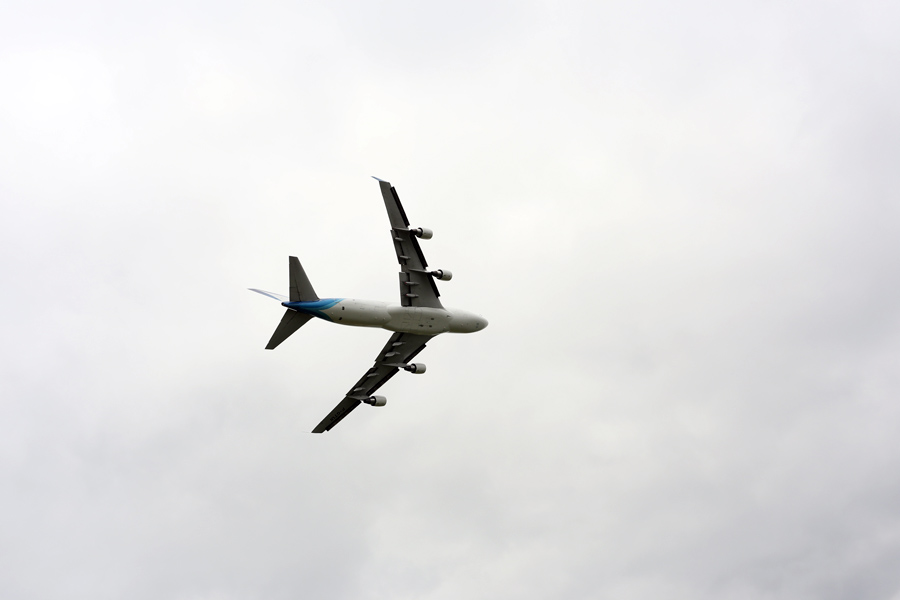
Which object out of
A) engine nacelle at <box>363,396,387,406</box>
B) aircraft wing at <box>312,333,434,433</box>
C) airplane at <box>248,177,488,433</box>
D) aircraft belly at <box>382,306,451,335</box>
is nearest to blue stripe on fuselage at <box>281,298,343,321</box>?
airplane at <box>248,177,488,433</box>

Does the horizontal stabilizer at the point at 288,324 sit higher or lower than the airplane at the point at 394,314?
lower

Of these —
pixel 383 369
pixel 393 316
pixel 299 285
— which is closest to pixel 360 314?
pixel 393 316

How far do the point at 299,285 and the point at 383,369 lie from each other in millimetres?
15154

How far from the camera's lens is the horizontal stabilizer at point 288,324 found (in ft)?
242

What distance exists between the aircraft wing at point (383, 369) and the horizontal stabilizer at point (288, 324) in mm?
11857

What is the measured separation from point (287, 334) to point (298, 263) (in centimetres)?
522

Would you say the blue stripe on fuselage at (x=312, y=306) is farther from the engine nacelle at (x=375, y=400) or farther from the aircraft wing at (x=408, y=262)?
the engine nacelle at (x=375, y=400)

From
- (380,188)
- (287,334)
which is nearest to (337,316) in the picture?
(287,334)

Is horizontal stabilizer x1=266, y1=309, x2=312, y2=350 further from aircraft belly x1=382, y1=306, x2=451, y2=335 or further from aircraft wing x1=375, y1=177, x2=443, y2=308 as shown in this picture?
aircraft wing x1=375, y1=177, x2=443, y2=308

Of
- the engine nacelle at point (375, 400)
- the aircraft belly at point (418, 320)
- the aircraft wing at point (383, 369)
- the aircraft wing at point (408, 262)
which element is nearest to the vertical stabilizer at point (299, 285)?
the aircraft belly at point (418, 320)

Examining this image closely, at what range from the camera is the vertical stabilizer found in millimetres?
72750

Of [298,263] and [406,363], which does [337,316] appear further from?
[406,363]

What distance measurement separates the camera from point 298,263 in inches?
2862

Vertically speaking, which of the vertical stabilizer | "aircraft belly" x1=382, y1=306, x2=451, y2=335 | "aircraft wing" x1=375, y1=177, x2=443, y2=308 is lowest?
the vertical stabilizer
